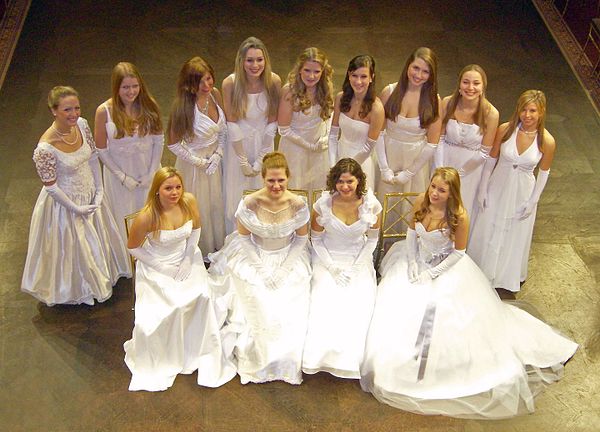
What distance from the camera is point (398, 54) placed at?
8836 mm

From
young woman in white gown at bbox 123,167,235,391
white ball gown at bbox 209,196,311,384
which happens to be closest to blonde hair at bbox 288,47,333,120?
white ball gown at bbox 209,196,311,384

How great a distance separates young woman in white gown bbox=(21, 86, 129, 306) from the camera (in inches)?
211

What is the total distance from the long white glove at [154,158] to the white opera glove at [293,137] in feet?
2.81

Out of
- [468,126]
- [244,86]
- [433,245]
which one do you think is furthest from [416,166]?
[244,86]

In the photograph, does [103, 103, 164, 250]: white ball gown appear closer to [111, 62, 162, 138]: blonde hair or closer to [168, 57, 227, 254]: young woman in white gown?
[111, 62, 162, 138]: blonde hair

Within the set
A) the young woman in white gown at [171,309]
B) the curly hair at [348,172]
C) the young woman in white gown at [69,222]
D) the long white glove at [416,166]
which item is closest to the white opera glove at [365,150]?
the long white glove at [416,166]

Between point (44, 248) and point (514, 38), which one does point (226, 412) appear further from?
point (514, 38)

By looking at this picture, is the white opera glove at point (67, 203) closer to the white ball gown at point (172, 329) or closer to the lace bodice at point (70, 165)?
the lace bodice at point (70, 165)

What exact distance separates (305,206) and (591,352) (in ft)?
7.26

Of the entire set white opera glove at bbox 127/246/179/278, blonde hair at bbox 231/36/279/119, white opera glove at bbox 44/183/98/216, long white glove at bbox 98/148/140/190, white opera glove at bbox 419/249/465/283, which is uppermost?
blonde hair at bbox 231/36/279/119

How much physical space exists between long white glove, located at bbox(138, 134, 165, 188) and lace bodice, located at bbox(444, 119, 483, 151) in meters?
2.02

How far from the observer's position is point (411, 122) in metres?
5.86

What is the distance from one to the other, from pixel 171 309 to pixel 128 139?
4.01ft

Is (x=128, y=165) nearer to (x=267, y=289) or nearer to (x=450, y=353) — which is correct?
(x=267, y=289)
